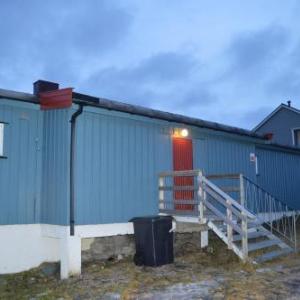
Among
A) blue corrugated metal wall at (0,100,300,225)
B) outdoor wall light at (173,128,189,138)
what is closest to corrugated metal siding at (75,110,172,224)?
blue corrugated metal wall at (0,100,300,225)

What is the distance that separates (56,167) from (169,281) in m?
3.44

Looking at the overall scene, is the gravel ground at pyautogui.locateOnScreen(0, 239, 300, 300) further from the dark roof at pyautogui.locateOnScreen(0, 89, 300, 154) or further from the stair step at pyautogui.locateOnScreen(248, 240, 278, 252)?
the dark roof at pyautogui.locateOnScreen(0, 89, 300, 154)

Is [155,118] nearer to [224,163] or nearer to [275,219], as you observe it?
[224,163]

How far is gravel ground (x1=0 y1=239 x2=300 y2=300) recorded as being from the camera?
6660 mm

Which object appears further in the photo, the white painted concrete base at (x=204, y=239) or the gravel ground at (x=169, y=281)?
the white painted concrete base at (x=204, y=239)

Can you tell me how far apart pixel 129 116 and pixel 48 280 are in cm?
416

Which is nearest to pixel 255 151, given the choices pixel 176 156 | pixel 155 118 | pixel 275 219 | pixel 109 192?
pixel 275 219

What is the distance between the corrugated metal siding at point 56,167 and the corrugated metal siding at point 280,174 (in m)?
8.79

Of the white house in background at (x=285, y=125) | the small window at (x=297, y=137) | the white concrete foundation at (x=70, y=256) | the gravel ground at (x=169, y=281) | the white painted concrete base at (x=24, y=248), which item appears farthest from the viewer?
the white house in background at (x=285, y=125)

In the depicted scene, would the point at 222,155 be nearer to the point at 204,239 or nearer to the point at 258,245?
the point at 204,239

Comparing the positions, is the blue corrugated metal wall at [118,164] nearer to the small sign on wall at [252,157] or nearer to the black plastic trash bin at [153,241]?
the black plastic trash bin at [153,241]

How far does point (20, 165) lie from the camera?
8852 mm

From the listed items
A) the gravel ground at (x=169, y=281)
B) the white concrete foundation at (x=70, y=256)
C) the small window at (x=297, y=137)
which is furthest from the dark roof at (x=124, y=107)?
the small window at (x=297, y=137)

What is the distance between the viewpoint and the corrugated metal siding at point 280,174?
1580cm
